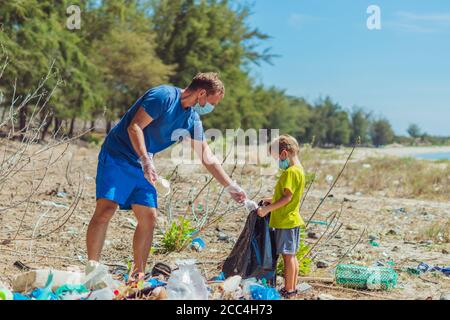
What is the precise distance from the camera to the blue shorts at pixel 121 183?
441 centimetres

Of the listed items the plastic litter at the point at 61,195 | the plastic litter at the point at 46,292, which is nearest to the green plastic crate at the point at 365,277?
the plastic litter at the point at 46,292

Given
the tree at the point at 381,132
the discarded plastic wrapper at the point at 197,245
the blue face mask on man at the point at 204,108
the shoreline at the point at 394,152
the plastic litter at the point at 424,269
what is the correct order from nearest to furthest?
the blue face mask on man at the point at 204,108, the plastic litter at the point at 424,269, the discarded plastic wrapper at the point at 197,245, the shoreline at the point at 394,152, the tree at the point at 381,132

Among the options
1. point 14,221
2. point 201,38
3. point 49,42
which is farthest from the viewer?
point 201,38

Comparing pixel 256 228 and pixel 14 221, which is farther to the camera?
pixel 14 221

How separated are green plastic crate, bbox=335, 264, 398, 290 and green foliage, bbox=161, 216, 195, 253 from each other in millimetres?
1451

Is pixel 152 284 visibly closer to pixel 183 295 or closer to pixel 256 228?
pixel 183 295

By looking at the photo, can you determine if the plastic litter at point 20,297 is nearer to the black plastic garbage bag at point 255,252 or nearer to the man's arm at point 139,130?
the man's arm at point 139,130

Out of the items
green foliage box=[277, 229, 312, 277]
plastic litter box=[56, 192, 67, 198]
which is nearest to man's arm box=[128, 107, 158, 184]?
green foliage box=[277, 229, 312, 277]

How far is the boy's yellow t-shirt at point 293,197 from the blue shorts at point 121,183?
2.68 ft

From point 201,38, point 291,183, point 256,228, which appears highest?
point 201,38

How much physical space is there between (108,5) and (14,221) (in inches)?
1030

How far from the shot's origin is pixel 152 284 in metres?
4.00

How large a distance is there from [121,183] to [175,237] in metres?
1.58

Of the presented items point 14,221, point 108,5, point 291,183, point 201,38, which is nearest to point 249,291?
point 291,183
